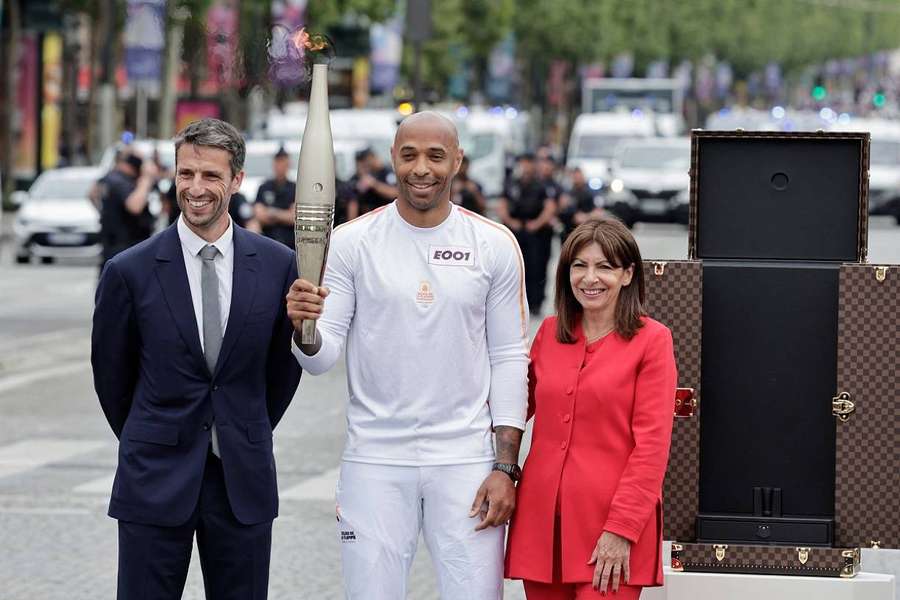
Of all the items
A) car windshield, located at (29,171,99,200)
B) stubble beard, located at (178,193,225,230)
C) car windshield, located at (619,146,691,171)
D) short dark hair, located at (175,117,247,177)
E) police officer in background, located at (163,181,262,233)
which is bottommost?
stubble beard, located at (178,193,225,230)

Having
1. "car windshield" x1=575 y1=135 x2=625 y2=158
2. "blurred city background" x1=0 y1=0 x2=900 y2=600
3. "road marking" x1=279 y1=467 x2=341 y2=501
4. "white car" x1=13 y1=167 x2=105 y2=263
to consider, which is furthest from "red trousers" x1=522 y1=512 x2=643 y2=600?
"car windshield" x1=575 y1=135 x2=625 y2=158

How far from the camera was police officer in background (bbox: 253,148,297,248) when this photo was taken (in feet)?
63.3

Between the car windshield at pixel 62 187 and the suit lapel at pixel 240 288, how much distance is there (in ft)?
83.7

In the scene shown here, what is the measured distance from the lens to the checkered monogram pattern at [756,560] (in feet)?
18.1

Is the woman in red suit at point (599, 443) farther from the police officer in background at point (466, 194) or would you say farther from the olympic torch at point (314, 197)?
the police officer in background at point (466, 194)

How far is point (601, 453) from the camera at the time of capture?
16.8 ft

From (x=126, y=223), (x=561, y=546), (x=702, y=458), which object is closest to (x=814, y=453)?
(x=702, y=458)

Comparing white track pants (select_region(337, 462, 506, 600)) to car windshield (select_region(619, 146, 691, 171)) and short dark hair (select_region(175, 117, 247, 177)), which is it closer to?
short dark hair (select_region(175, 117, 247, 177))

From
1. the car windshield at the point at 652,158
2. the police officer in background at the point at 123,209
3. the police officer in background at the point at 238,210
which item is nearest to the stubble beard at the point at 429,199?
the police officer in background at the point at 238,210

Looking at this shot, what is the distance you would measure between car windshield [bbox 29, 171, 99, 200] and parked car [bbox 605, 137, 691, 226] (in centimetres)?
1070

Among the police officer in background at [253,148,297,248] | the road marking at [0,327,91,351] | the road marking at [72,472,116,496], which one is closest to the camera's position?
the road marking at [72,472,116,496]

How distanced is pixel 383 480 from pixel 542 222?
1734 centimetres

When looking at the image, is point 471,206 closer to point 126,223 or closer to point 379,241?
point 126,223

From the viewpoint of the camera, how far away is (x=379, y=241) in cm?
527
